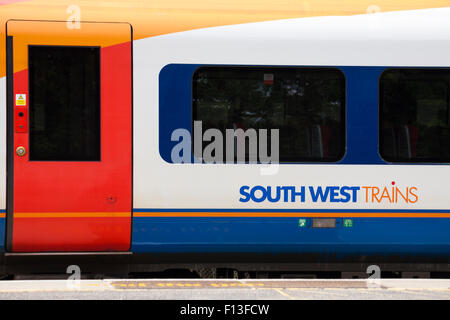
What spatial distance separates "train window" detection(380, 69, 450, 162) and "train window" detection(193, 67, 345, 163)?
1.39ft

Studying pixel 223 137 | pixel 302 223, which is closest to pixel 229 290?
pixel 302 223

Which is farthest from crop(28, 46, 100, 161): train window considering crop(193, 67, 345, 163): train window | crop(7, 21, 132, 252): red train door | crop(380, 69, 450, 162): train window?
crop(380, 69, 450, 162): train window

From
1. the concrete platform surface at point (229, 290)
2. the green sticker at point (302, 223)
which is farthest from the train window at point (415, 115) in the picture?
the concrete platform surface at point (229, 290)

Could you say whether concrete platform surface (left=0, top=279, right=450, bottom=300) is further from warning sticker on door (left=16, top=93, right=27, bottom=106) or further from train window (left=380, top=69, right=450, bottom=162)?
warning sticker on door (left=16, top=93, right=27, bottom=106)

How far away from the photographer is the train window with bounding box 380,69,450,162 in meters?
6.07

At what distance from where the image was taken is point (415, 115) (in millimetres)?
6160

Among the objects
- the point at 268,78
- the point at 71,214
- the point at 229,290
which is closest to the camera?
the point at 71,214

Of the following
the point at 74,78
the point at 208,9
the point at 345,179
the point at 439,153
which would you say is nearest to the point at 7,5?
the point at 74,78

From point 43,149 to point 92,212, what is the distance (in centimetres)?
73

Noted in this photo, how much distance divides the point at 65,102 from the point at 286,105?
2.04 metres

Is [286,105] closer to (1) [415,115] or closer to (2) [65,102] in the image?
(1) [415,115]

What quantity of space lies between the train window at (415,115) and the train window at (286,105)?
42cm

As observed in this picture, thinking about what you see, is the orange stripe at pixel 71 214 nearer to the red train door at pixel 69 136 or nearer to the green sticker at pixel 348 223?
the red train door at pixel 69 136

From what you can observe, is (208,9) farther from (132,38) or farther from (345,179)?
(345,179)
